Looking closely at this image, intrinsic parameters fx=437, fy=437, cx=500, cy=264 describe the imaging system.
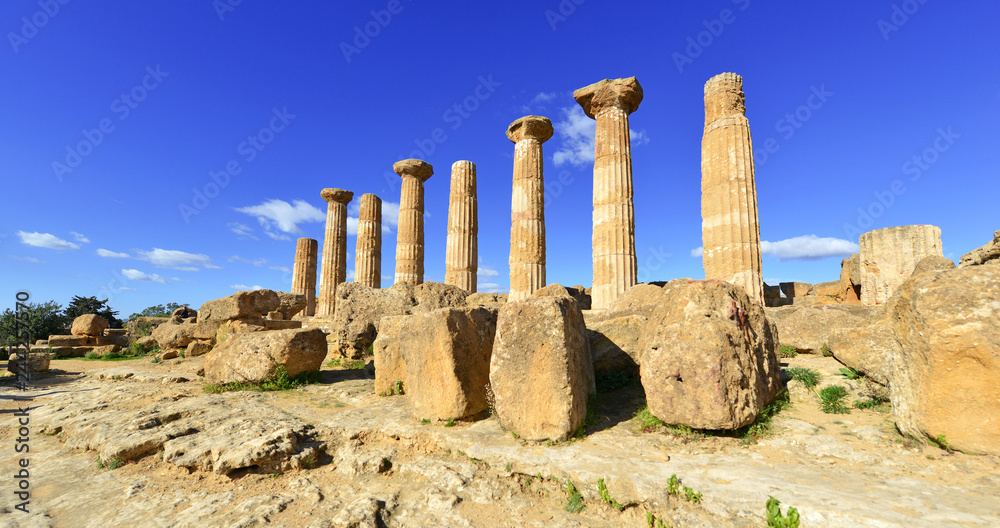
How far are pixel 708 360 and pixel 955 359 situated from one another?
1.54 meters

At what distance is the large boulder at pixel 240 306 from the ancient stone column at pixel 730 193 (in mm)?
11600

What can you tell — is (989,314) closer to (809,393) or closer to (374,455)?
(809,393)

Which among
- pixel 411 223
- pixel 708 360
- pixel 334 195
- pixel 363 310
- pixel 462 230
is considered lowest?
pixel 708 360

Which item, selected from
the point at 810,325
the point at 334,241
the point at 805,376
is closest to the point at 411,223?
the point at 334,241

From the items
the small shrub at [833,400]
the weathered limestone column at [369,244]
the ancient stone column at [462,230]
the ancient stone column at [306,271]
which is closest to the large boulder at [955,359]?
the small shrub at [833,400]

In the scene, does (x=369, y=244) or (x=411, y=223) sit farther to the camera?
(x=369, y=244)

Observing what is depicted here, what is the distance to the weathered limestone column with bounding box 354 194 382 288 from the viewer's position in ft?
57.7

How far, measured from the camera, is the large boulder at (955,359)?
9.52ft

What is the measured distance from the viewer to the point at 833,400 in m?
4.23

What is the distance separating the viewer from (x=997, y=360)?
2842 millimetres

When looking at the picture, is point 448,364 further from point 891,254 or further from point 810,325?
point 891,254

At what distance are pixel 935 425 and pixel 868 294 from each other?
27.8ft

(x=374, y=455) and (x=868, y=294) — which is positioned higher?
(x=868, y=294)

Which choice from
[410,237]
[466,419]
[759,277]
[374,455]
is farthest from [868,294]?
[410,237]
